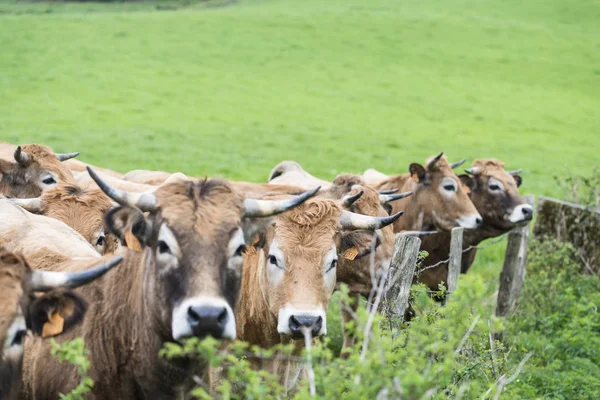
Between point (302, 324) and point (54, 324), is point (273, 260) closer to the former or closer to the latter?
point (302, 324)

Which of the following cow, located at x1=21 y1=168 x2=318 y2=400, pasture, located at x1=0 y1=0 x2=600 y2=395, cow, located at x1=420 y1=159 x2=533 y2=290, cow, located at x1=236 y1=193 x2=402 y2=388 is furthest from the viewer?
pasture, located at x1=0 y1=0 x2=600 y2=395

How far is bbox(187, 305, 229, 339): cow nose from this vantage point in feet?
14.1

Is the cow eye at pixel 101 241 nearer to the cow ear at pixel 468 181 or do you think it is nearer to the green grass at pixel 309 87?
the cow ear at pixel 468 181

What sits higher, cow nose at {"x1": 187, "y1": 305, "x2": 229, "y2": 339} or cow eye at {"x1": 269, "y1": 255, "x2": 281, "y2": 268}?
cow nose at {"x1": 187, "y1": 305, "x2": 229, "y2": 339}

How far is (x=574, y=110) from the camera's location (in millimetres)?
32219

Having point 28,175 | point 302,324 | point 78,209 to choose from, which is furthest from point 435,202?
point 302,324

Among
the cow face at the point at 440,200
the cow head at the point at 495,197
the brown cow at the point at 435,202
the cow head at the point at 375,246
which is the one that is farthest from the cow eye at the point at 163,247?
the cow head at the point at 495,197

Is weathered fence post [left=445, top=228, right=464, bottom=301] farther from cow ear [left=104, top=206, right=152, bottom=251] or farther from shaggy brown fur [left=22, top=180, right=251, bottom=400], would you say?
cow ear [left=104, top=206, right=152, bottom=251]

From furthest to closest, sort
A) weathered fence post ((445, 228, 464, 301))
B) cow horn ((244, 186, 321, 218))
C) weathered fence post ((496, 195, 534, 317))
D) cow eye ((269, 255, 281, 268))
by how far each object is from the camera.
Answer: weathered fence post ((496, 195, 534, 317))
weathered fence post ((445, 228, 464, 301))
cow eye ((269, 255, 281, 268))
cow horn ((244, 186, 321, 218))

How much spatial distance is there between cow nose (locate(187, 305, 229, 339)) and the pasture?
30.4 feet

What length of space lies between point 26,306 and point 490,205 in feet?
24.6

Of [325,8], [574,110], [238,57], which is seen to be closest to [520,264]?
[574,110]

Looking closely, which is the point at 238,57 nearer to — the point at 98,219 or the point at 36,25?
the point at 36,25

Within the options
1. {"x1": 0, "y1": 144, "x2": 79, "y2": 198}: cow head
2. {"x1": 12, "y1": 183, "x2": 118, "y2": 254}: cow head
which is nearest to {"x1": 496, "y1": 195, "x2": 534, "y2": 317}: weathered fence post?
{"x1": 12, "y1": 183, "x2": 118, "y2": 254}: cow head
